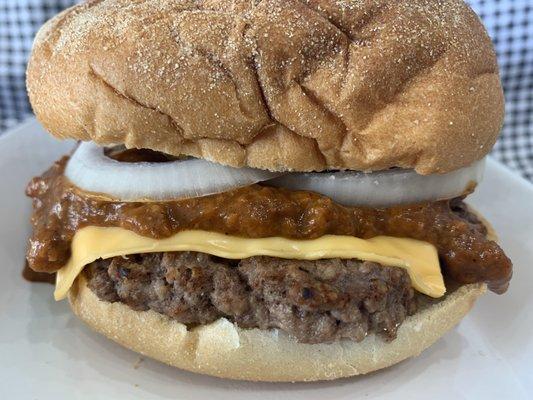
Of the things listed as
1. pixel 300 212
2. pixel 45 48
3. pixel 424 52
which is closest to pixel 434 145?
pixel 424 52

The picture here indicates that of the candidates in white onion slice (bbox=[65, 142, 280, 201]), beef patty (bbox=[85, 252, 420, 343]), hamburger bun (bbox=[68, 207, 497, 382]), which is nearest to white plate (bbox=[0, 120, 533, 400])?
hamburger bun (bbox=[68, 207, 497, 382])

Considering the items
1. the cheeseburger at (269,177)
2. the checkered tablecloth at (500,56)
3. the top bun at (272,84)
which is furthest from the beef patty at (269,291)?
the checkered tablecloth at (500,56)

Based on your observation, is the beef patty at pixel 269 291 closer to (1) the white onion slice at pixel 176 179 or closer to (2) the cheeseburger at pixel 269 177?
(2) the cheeseburger at pixel 269 177

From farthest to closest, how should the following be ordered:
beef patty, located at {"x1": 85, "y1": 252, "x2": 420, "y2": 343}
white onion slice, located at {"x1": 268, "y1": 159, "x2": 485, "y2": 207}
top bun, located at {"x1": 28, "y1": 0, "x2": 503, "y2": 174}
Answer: white onion slice, located at {"x1": 268, "y1": 159, "x2": 485, "y2": 207} → beef patty, located at {"x1": 85, "y1": 252, "x2": 420, "y2": 343} → top bun, located at {"x1": 28, "y1": 0, "x2": 503, "y2": 174}

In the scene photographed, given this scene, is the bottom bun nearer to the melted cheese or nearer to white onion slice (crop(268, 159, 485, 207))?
the melted cheese

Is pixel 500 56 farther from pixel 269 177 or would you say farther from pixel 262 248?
pixel 262 248

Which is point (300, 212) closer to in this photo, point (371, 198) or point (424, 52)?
point (371, 198)

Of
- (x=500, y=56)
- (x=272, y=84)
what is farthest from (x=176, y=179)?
(x=500, y=56)
